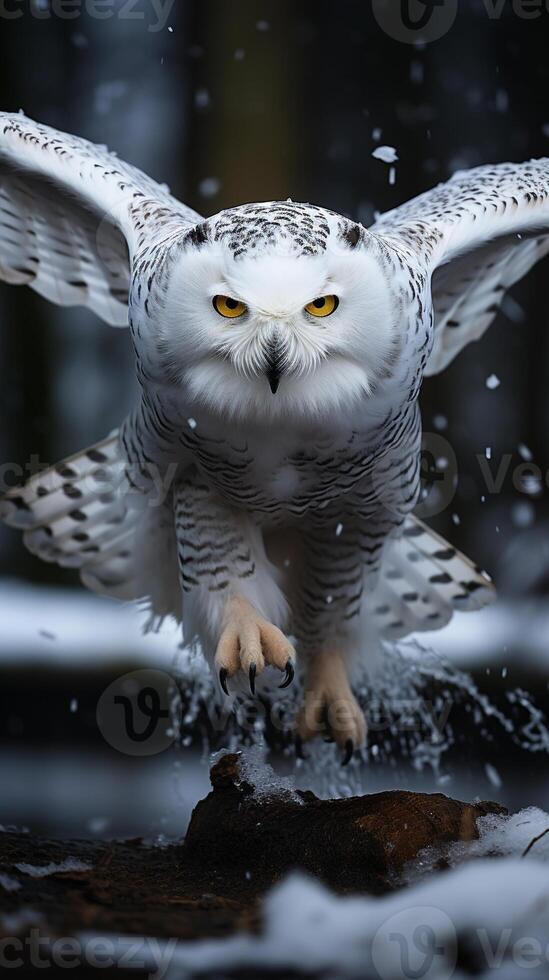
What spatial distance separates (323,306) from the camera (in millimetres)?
1811

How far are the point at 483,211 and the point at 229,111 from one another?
101 inches

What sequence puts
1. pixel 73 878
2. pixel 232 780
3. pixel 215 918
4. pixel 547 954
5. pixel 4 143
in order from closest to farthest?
pixel 547 954, pixel 215 918, pixel 73 878, pixel 232 780, pixel 4 143

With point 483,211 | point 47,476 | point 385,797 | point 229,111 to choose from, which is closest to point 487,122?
point 229,111

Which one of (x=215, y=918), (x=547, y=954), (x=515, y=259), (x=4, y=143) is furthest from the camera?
(x=515, y=259)

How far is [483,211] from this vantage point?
8.01 ft

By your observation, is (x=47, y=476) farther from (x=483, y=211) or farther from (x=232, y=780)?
(x=483, y=211)

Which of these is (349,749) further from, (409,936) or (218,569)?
(409,936)

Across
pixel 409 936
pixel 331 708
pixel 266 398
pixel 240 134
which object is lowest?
pixel 331 708

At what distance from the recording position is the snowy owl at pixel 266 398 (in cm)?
183

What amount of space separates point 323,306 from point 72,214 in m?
1.12

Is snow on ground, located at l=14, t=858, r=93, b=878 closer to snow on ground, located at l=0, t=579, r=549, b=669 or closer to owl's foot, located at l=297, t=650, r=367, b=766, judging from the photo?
owl's foot, located at l=297, t=650, r=367, b=766

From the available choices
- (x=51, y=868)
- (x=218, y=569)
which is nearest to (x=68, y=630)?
(x=218, y=569)

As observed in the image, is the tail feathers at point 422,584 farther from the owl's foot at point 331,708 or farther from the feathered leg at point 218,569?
the feathered leg at point 218,569

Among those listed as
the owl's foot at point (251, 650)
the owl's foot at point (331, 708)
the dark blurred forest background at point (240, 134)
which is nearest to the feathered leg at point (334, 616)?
the owl's foot at point (331, 708)
